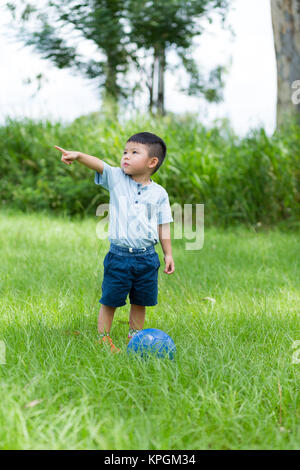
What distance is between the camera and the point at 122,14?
1678 cm

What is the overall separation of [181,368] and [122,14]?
663 inches

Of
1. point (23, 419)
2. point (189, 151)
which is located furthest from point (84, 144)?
point (23, 419)

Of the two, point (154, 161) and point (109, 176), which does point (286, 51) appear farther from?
point (109, 176)

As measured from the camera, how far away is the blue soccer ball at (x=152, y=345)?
2430 millimetres

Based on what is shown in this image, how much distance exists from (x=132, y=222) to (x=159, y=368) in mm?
906

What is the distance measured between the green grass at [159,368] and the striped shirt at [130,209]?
0.60m

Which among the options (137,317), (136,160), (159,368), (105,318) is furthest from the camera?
(137,317)

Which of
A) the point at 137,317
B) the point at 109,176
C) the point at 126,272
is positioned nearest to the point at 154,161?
the point at 109,176

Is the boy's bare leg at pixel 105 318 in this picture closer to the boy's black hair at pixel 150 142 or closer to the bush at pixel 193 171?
the boy's black hair at pixel 150 142

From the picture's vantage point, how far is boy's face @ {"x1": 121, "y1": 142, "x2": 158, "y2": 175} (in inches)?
107

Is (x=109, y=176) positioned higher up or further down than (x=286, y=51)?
further down

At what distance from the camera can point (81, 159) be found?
258 centimetres

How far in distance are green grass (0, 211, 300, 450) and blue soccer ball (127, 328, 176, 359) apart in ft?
0.20

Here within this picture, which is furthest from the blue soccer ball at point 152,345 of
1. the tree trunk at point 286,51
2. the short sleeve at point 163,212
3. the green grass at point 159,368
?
the tree trunk at point 286,51
